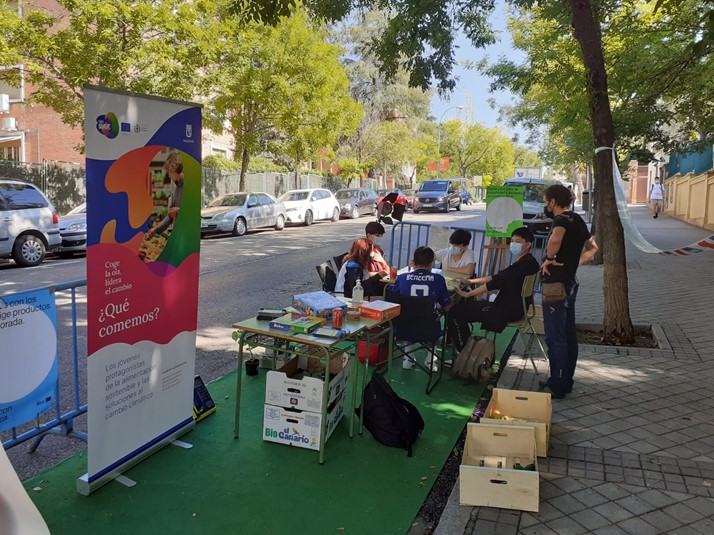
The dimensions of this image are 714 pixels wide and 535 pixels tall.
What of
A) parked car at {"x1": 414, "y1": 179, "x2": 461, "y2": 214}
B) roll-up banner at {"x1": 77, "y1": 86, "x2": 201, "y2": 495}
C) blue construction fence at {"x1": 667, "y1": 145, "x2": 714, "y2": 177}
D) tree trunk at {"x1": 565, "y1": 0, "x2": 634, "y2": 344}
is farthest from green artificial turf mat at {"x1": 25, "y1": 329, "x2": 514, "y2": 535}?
parked car at {"x1": 414, "y1": 179, "x2": 461, "y2": 214}

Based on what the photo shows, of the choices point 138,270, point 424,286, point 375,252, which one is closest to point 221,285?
point 375,252

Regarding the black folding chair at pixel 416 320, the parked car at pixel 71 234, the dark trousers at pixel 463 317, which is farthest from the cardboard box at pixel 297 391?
the parked car at pixel 71 234

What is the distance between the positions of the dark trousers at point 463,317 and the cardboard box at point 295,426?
7.22 ft

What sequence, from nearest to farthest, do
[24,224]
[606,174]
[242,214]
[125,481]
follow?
[125,481]
[606,174]
[24,224]
[242,214]

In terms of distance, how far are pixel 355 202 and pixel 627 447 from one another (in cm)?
2494

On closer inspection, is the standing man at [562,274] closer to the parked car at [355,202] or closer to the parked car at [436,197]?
the parked car at [355,202]

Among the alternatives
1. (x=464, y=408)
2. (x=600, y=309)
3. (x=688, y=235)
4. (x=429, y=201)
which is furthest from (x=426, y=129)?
(x=464, y=408)

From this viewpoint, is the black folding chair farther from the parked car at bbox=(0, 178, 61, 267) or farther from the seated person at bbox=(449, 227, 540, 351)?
the parked car at bbox=(0, 178, 61, 267)

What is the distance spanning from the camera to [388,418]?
4305 mm

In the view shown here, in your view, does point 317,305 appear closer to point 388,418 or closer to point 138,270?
point 388,418

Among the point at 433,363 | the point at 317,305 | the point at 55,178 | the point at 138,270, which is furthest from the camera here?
the point at 55,178

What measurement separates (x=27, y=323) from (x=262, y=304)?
534 centimetres

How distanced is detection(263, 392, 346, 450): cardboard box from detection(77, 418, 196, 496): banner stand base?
25.5 inches

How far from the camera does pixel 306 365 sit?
5.11 metres
